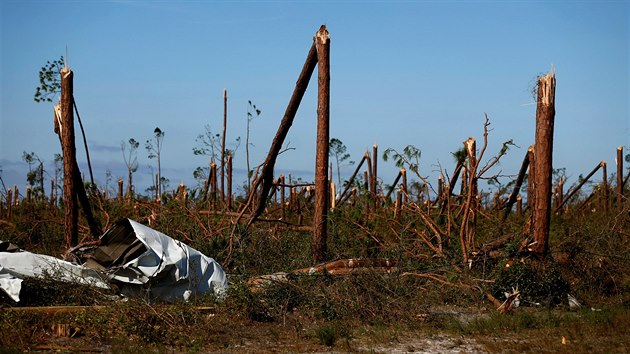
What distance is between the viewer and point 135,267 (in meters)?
9.81

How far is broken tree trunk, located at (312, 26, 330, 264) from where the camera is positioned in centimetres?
1310

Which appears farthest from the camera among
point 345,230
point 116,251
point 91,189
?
point 91,189

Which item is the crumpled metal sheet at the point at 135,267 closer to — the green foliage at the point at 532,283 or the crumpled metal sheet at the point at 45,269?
the crumpled metal sheet at the point at 45,269

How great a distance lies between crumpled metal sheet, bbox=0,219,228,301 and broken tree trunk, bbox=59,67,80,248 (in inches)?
82.9

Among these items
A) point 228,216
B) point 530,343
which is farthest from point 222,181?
point 530,343

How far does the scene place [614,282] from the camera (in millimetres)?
11984

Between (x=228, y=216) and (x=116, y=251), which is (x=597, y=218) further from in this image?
(x=116, y=251)

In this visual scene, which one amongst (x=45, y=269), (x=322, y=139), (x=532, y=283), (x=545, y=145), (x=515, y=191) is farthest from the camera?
(x=515, y=191)

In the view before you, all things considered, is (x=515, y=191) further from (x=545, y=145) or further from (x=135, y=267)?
(x=135, y=267)

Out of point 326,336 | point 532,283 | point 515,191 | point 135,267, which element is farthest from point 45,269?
point 515,191

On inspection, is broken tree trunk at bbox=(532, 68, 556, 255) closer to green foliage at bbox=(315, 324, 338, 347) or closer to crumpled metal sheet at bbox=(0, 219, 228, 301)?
green foliage at bbox=(315, 324, 338, 347)

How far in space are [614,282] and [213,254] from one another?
6327mm

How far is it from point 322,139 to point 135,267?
176 inches

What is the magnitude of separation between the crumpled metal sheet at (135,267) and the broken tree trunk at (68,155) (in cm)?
211
